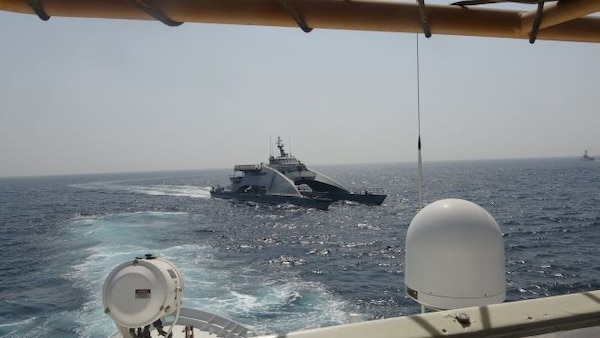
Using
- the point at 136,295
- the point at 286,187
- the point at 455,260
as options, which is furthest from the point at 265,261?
the point at 286,187

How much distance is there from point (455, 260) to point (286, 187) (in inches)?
2200

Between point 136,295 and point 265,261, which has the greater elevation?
point 136,295

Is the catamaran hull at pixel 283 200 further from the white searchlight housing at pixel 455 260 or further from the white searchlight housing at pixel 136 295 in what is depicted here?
the white searchlight housing at pixel 455 260

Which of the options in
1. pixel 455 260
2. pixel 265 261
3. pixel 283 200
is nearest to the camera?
pixel 455 260

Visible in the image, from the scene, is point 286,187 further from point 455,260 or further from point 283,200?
point 455,260

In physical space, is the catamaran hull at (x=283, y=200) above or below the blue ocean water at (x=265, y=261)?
above

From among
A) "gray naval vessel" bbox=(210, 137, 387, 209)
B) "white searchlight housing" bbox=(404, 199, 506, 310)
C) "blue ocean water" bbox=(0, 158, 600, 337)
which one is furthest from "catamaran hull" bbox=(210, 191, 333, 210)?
"white searchlight housing" bbox=(404, 199, 506, 310)

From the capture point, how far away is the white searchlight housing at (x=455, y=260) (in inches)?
184

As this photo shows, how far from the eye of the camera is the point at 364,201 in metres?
60.4

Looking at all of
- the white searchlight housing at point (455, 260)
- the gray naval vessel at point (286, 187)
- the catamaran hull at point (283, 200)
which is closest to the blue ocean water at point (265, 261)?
the catamaran hull at point (283, 200)

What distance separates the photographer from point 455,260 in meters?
4.77

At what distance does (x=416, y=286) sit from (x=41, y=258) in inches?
1257

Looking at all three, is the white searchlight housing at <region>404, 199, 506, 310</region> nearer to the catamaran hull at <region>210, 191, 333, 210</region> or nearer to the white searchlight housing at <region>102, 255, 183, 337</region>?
the white searchlight housing at <region>102, 255, 183, 337</region>

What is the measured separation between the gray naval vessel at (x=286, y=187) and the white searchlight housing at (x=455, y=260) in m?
50.0
